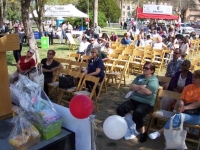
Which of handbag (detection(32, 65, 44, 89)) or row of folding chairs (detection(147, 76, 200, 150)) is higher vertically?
handbag (detection(32, 65, 44, 89))

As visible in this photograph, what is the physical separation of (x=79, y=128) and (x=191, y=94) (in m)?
2.35

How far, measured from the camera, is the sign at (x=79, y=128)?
2248mm

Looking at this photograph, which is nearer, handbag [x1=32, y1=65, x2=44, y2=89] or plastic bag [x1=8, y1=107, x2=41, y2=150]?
plastic bag [x1=8, y1=107, x2=41, y2=150]

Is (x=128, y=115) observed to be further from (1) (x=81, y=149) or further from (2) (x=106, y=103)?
(1) (x=81, y=149)

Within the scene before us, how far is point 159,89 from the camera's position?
4258mm

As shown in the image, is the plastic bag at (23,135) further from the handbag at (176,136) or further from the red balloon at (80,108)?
the handbag at (176,136)

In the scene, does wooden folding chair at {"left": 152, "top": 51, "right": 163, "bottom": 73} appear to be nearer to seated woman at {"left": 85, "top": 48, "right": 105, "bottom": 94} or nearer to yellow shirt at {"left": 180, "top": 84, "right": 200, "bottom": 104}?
seated woman at {"left": 85, "top": 48, "right": 105, "bottom": 94}

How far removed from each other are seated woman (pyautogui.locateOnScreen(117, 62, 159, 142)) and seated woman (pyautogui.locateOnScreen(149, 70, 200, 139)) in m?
0.39

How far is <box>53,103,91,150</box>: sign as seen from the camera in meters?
2.25

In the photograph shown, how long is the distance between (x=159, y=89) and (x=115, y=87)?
3.04 meters

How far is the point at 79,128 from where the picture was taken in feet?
7.49

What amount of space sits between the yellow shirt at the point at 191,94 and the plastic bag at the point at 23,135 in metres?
2.69

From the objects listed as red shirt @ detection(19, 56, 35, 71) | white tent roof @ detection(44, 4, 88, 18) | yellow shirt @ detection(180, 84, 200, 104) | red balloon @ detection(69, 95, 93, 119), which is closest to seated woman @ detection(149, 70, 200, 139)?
yellow shirt @ detection(180, 84, 200, 104)

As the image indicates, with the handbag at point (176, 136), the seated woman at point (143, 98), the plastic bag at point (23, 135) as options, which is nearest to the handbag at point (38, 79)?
the seated woman at point (143, 98)
